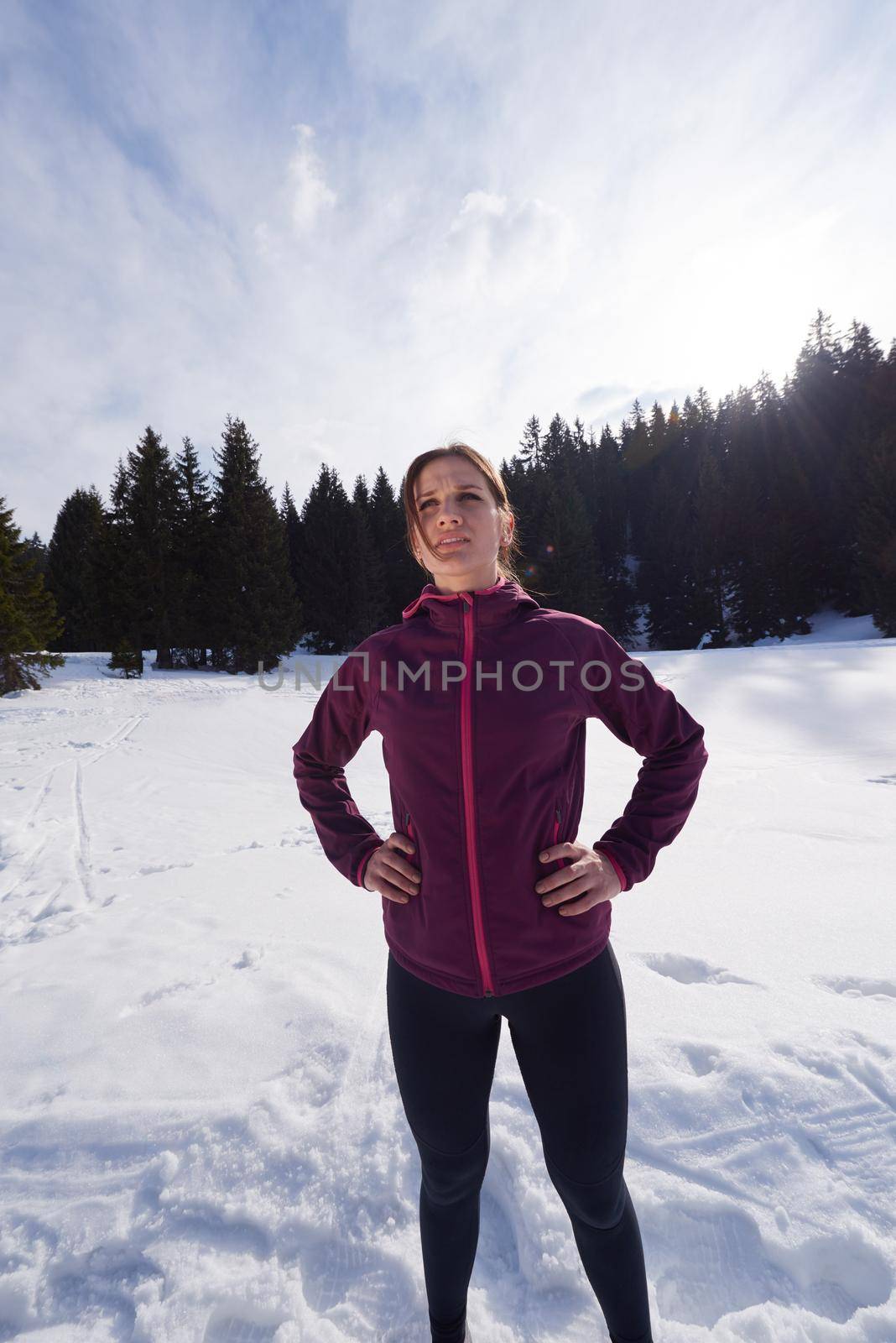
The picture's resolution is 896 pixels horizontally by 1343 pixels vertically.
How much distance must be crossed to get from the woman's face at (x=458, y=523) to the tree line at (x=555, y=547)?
16.4 meters

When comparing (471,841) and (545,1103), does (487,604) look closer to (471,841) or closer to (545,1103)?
(471,841)

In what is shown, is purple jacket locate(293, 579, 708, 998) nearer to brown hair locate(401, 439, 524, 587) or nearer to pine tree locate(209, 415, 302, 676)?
brown hair locate(401, 439, 524, 587)

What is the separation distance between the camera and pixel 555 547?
30.7 meters

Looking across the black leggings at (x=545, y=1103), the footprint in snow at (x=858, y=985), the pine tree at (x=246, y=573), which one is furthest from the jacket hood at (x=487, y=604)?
the pine tree at (x=246, y=573)

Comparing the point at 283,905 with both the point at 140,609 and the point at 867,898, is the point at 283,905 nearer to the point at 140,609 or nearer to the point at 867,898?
the point at 867,898

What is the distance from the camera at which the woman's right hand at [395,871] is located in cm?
147

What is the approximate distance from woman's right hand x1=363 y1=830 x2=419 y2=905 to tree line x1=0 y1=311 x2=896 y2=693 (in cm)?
1675

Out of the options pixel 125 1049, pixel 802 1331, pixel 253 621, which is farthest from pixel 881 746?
pixel 253 621

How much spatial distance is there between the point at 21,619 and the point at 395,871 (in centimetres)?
2049

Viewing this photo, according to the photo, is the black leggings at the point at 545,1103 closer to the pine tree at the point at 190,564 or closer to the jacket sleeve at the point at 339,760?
the jacket sleeve at the point at 339,760

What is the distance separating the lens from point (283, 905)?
4.10 m

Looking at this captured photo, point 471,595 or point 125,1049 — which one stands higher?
point 471,595

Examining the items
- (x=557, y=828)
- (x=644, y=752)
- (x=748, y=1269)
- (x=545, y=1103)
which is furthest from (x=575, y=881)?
(x=748, y=1269)

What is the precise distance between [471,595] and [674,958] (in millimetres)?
2786
